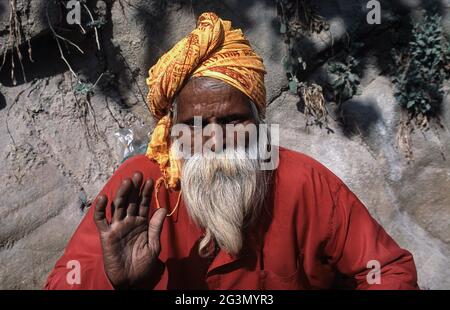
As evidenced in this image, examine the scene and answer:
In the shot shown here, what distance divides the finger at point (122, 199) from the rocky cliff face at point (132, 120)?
1905 millimetres

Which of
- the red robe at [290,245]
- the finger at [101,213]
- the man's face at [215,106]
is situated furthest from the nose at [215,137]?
the finger at [101,213]

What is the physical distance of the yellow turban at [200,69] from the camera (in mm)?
2656

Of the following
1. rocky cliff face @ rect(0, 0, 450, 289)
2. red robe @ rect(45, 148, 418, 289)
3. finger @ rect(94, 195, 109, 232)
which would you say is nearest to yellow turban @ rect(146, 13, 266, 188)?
red robe @ rect(45, 148, 418, 289)

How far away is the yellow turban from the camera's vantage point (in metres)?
2.66

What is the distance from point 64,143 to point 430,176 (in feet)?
9.20

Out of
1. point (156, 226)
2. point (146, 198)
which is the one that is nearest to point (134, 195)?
point (146, 198)

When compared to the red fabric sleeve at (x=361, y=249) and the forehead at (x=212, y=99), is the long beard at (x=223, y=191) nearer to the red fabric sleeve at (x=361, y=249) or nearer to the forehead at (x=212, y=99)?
the forehead at (x=212, y=99)

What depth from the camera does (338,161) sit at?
445cm

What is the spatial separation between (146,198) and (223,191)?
0.42 m

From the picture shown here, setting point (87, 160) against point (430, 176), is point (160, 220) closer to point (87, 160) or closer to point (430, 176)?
point (87, 160)

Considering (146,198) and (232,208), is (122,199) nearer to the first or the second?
(146,198)

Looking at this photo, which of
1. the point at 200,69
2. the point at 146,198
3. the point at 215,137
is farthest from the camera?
the point at 200,69

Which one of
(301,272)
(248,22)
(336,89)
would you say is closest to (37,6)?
(248,22)

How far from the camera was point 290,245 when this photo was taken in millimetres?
Answer: 2719
